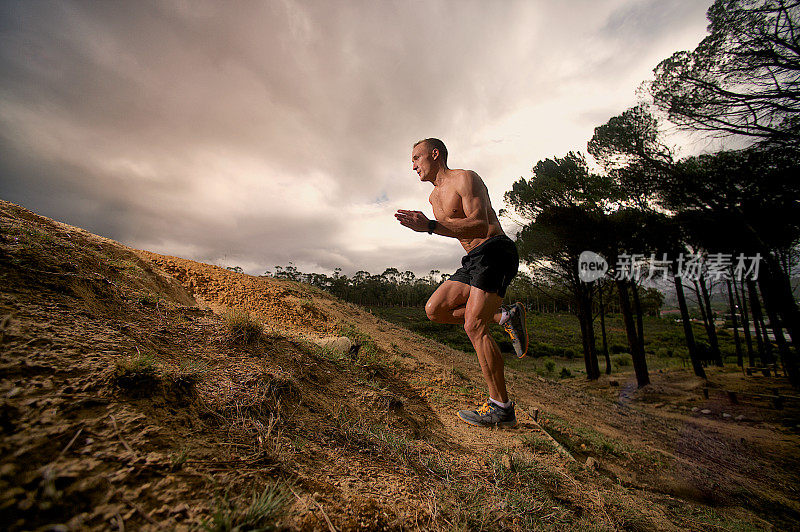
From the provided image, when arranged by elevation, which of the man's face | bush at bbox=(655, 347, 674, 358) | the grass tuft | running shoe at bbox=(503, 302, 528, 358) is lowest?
bush at bbox=(655, 347, 674, 358)

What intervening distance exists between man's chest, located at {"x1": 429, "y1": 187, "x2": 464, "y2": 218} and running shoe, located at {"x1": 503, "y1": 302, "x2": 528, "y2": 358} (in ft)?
3.85

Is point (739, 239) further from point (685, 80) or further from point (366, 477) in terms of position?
point (366, 477)

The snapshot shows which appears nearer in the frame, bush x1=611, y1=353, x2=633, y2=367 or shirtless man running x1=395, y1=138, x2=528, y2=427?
shirtless man running x1=395, y1=138, x2=528, y2=427

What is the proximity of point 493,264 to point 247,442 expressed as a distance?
215 centimetres

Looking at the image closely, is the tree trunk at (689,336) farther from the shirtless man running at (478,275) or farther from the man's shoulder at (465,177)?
the man's shoulder at (465,177)

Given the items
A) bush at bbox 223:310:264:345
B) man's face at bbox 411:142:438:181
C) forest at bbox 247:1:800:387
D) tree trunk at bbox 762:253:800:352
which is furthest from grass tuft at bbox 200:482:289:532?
tree trunk at bbox 762:253:800:352

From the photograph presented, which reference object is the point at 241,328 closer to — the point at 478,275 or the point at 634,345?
the point at 478,275

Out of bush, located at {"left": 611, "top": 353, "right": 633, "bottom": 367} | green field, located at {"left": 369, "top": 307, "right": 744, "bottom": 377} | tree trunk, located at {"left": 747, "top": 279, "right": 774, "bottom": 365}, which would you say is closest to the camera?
tree trunk, located at {"left": 747, "top": 279, "right": 774, "bottom": 365}

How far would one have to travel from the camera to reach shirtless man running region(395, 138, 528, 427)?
2.54m

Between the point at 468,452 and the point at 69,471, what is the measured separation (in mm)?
2097

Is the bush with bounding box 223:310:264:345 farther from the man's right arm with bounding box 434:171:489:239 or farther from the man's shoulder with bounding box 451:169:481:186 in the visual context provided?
the man's shoulder with bounding box 451:169:481:186

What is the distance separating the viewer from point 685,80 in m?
8.51

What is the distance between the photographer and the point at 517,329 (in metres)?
Result: 2.91

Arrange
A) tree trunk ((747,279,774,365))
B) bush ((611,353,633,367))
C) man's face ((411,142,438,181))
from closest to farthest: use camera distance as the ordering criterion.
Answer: man's face ((411,142,438,181))
tree trunk ((747,279,774,365))
bush ((611,353,633,367))
